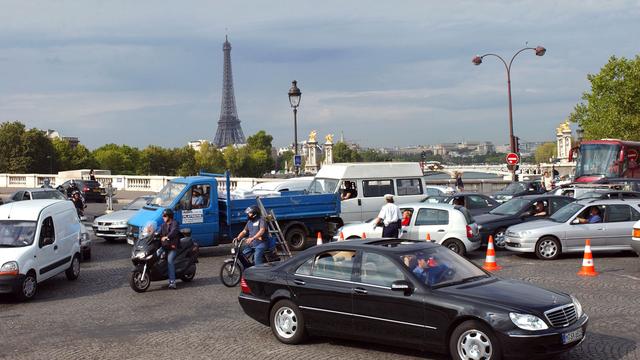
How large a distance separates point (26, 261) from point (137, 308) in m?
2.42

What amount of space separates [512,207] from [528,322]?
1304 cm

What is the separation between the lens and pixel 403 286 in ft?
26.6

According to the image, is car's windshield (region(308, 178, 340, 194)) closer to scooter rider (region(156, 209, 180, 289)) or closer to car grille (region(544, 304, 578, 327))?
scooter rider (region(156, 209, 180, 289))

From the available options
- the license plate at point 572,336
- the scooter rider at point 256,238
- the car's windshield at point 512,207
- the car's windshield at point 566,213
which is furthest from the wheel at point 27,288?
the car's windshield at point 512,207

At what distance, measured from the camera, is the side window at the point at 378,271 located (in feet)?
27.5

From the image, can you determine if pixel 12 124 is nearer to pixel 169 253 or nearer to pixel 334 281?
pixel 169 253

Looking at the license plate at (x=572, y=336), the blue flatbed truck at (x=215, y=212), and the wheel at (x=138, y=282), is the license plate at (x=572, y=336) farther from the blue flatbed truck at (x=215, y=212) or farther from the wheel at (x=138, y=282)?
the blue flatbed truck at (x=215, y=212)

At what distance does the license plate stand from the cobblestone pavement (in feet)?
2.29

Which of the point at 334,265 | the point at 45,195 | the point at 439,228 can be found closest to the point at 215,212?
the point at 439,228

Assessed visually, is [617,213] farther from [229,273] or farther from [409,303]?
[409,303]

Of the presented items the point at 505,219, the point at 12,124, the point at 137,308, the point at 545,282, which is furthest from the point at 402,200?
the point at 12,124

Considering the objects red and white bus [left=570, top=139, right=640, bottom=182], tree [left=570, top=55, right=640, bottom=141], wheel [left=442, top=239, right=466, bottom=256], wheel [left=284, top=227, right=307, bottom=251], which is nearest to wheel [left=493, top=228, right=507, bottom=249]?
wheel [left=442, top=239, right=466, bottom=256]

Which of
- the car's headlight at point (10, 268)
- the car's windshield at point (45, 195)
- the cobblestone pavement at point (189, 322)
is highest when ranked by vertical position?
the car's windshield at point (45, 195)

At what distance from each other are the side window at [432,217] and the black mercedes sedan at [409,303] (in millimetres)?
8233
